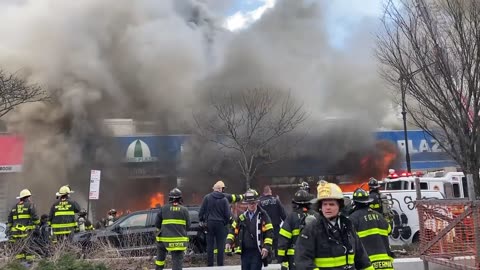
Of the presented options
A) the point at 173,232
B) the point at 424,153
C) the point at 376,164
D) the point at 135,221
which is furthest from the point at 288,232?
the point at 424,153

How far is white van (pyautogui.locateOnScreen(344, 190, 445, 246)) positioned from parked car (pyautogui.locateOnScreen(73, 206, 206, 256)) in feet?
14.0

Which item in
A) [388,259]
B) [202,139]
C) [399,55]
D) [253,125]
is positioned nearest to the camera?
[388,259]

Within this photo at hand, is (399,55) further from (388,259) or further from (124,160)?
(124,160)

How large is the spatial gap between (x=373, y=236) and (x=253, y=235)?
1.42 meters

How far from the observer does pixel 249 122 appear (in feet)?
63.7

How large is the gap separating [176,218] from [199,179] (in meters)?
16.5

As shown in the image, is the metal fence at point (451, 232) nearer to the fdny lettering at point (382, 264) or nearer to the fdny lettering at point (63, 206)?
the fdny lettering at point (382, 264)

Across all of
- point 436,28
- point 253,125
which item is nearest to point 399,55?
point 436,28

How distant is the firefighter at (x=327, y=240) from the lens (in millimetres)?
2715

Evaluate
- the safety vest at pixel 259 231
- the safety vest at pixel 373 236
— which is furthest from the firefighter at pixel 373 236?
the safety vest at pixel 259 231

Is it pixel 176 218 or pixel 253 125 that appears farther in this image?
pixel 253 125

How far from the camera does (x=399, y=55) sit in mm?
8422

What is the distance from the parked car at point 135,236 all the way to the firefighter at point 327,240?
493cm

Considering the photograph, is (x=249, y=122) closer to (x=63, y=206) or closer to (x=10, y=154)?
(x=10, y=154)
